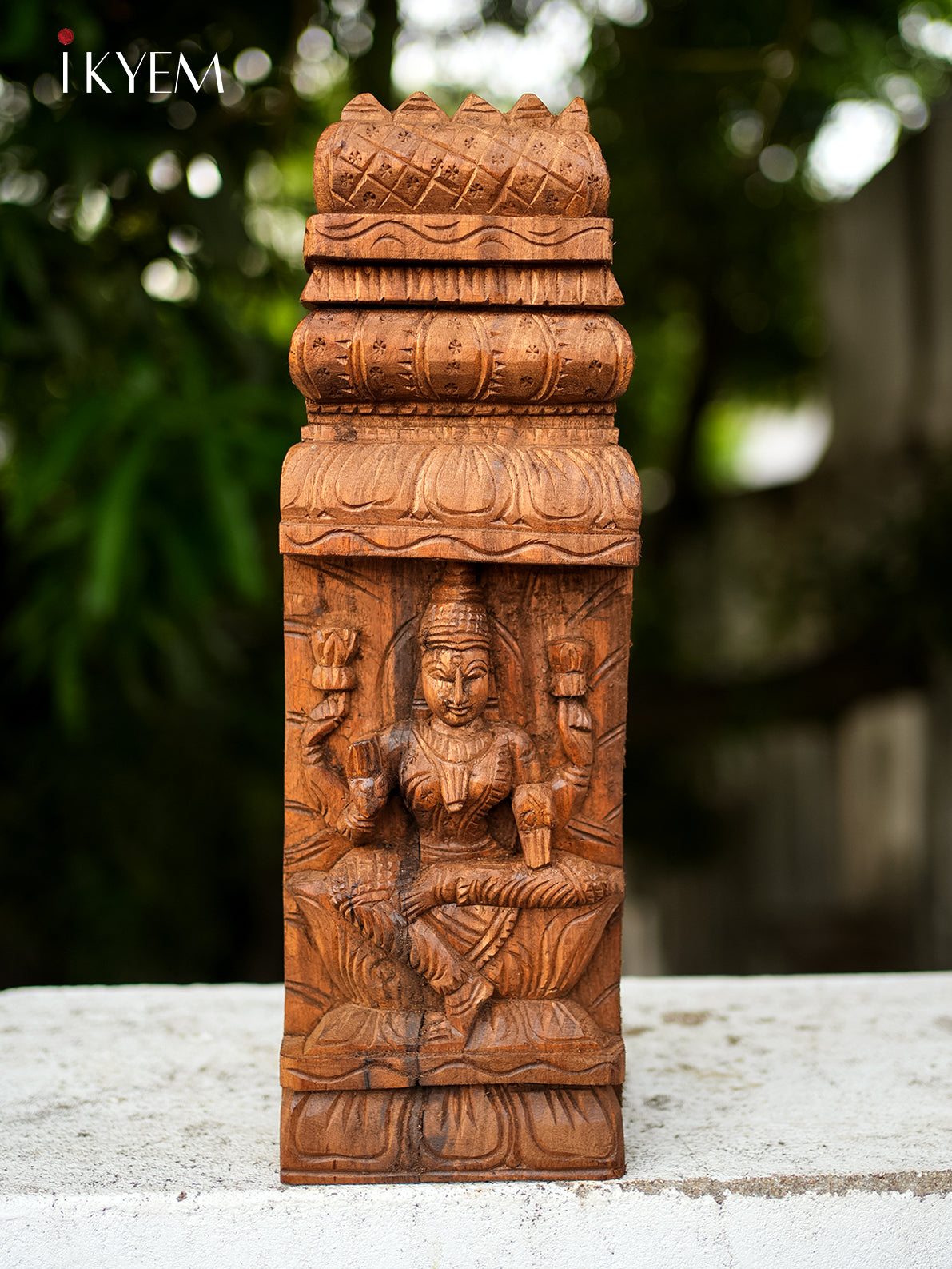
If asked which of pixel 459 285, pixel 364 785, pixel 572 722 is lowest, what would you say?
pixel 364 785

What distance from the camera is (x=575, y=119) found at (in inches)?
79.8

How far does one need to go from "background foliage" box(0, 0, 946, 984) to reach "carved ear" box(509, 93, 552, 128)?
1.48 meters

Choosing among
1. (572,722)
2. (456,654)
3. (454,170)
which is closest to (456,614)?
(456,654)

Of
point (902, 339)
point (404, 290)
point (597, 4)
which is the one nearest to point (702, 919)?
point (902, 339)

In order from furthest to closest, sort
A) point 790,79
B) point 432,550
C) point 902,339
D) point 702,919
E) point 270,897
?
point 702,919 < point 270,897 < point 902,339 < point 790,79 < point 432,550

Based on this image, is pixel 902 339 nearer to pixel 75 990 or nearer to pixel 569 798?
pixel 569 798

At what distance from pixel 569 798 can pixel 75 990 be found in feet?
5.91

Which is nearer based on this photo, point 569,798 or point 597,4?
point 569,798

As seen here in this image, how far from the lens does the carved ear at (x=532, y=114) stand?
203 centimetres

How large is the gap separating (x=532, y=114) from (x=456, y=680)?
1.10 m

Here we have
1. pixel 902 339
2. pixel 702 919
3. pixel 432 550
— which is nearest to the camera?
pixel 432 550

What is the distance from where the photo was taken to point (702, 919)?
6.86 m

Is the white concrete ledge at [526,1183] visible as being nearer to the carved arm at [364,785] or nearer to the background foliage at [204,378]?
the carved arm at [364,785]

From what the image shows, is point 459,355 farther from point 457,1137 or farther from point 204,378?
point 204,378
